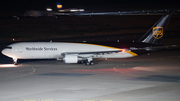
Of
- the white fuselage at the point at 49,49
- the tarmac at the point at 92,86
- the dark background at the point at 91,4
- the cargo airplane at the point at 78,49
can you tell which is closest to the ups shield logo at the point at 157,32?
the cargo airplane at the point at 78,49

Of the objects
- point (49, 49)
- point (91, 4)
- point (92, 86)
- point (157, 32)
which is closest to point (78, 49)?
point (49, 49)

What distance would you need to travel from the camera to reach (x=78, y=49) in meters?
37.5

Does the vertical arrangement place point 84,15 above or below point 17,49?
above

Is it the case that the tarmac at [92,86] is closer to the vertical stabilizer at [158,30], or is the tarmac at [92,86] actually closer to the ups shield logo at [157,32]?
the vertical stabilizer at [158,30]

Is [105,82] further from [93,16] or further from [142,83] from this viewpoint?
[93,16]

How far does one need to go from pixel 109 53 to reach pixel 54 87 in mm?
16959

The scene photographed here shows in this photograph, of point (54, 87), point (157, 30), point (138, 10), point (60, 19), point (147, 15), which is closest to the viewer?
point (54, 87)

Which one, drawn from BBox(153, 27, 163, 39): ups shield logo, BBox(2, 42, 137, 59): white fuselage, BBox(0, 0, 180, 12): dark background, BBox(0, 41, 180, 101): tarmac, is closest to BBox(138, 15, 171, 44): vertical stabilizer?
BBox(153, 27, 163, 39): ups shield logo

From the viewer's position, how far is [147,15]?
116000 millimetres

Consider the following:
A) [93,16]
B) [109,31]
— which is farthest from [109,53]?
[93,16]

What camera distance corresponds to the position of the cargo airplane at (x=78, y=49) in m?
36.8

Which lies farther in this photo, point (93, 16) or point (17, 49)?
point (93, 16)

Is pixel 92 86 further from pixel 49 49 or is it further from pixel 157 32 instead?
pixel 157 32

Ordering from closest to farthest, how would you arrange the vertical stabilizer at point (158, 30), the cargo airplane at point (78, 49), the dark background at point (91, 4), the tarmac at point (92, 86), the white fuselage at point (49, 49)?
the tarmac at point (92, 86) < the cargo airplane at point (78, 49) < the white fuselage at point (49, 49) < the vertical stabilizer at point (158, 30) < the dark background at point (91, 4)
